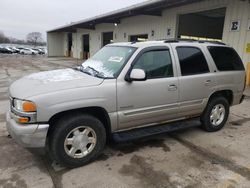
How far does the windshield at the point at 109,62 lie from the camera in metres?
3.39

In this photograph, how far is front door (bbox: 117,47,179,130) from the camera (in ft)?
10.8

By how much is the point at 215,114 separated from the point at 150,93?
6.14ft

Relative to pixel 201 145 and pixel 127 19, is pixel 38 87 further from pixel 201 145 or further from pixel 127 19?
pixel 127 19

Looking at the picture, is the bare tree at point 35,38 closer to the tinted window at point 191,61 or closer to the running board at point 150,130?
the tinted window at point 191,61

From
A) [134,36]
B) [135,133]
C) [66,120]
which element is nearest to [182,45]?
[135,133]

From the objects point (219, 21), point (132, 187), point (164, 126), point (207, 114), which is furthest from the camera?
point (219, 21)

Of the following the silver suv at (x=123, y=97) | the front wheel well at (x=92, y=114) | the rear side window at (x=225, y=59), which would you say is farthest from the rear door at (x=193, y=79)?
the front wheel well at (x=92, y=114)

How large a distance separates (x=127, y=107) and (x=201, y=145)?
5.41 ft

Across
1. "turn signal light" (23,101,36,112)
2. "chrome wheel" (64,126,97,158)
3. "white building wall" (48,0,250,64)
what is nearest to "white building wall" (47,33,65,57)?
"white building wall" (48,0,250,64)

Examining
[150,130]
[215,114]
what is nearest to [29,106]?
[150,130]

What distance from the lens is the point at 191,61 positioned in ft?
13.2

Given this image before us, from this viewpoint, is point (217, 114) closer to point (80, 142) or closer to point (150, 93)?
point (150, 93)

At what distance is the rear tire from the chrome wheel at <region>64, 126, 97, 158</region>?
2.43 m

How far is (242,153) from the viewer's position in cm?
364
